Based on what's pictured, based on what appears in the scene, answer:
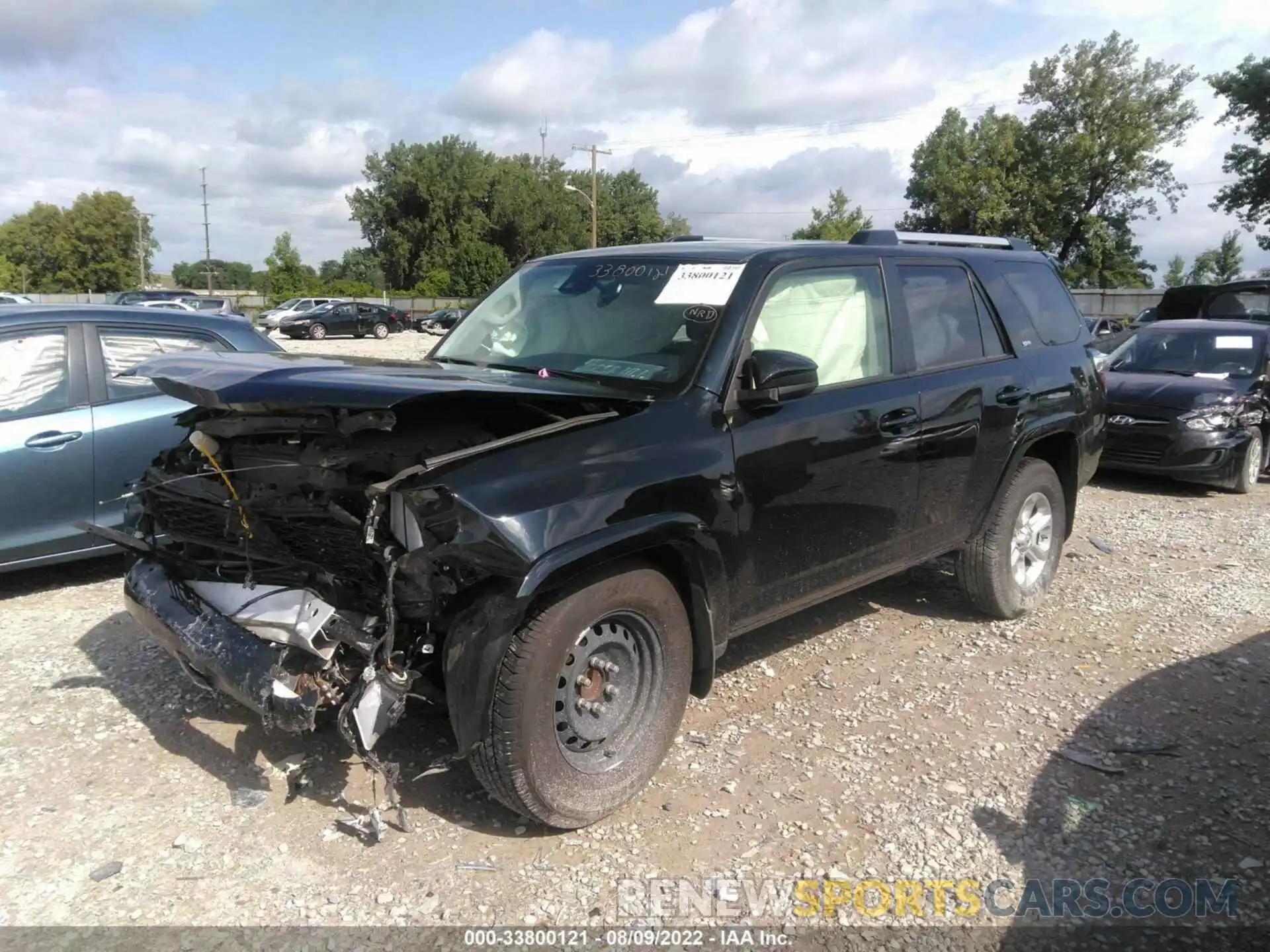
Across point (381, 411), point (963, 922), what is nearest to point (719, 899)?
point (963, 922)

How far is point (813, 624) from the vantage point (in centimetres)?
Answer: 512

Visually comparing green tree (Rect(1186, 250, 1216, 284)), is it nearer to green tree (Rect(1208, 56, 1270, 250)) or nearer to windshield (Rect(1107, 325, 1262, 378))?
green tree (Rect(1208, 56, 1270, 250))

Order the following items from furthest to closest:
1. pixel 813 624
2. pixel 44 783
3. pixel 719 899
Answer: pixel 813 624, pixel 44 783, pixel 719 899

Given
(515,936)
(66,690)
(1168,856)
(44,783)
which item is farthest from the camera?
(66,690)

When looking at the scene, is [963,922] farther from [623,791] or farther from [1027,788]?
[623,791]

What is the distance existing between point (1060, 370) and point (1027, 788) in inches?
103

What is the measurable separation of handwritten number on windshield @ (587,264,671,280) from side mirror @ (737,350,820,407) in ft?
2.30

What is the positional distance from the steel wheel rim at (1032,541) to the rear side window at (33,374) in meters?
5.35

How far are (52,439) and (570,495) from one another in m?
3.71

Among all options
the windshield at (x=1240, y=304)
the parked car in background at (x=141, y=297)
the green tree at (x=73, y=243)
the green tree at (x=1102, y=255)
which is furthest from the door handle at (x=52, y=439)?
the green tree at (x=73, y=243)

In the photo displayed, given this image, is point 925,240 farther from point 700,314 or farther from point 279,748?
point 279,748

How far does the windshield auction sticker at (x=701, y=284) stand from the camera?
12.3ft

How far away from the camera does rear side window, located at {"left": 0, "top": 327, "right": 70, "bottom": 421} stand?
511cm

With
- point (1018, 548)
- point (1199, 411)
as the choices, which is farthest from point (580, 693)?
point (1199, 411)
